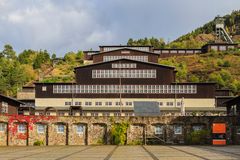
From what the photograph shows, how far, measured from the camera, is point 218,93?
88.3 metres

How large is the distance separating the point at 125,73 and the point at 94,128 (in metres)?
27.6

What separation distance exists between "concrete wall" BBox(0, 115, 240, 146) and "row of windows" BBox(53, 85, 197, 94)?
23.2 meters

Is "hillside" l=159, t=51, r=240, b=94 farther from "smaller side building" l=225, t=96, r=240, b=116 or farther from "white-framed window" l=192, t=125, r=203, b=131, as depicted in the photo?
"white-framed window" l=192, t=125, r=203, b=131

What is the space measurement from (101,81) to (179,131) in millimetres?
27014

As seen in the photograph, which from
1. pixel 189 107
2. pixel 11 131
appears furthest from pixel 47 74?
pixel 11 131

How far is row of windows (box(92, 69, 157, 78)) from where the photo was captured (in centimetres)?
7738

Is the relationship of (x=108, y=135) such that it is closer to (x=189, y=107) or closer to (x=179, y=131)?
(x=179, y=131)

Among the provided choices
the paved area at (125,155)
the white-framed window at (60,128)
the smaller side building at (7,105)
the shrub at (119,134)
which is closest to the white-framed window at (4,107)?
the smaller side building at (7,105)

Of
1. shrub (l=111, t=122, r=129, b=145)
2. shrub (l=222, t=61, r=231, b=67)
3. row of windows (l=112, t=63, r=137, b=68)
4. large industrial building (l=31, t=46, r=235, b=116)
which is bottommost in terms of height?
shrub (l=111, t=122, r=129, b=145)

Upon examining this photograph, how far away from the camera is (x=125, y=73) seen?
257 feet

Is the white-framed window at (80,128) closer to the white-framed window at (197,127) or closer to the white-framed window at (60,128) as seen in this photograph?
the white-framed window at (60,128)

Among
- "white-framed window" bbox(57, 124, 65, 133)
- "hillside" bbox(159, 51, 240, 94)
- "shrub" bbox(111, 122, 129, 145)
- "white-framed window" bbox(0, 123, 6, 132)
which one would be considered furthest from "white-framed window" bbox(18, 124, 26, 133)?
"hillside" bbox(159, 51, 240, 94)

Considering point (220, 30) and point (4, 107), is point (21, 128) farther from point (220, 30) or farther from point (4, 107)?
point (220, 30)

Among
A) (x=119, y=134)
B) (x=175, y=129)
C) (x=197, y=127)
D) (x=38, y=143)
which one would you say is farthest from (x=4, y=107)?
(x=197, y=127)
